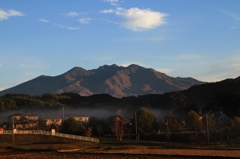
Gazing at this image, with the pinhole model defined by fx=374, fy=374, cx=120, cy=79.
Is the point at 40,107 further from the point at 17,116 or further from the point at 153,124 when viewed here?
the point at 153,124

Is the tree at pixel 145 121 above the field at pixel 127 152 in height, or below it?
above

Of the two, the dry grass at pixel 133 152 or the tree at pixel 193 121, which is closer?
the dry grass at pixel 133 152

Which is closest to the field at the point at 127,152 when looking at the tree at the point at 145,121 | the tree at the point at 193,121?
the tree at the point at 193,121

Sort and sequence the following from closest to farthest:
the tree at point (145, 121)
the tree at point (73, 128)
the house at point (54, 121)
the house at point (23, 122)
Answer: the tree at point (73, 128) → the tree at point (145, 121) → the house at point (23, 122) → the house at point (54, 121)

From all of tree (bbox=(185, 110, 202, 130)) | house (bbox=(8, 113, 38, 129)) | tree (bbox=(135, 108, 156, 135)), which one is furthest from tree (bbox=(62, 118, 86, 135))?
tree (bbox=(185, 110, 202, 130))

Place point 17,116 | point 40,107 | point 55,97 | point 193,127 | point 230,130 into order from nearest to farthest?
point 230,130, point 193,127, point 17,116, point 40,107, point 55,97

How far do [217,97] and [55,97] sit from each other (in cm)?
8139

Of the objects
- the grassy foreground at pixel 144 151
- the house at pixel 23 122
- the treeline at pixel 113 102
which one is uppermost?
the treeline at pixel 113 102

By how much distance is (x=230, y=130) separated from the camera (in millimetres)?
65000

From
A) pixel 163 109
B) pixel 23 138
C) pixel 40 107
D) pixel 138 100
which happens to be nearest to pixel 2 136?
pixel 23 138

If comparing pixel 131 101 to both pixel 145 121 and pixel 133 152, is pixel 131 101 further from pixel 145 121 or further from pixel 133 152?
pixel 133 152

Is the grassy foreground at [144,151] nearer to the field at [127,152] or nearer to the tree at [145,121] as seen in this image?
the field at [127,152]

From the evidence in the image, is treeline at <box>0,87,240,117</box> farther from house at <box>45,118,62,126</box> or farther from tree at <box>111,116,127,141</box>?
tree at <box>111,116,127,141</box>

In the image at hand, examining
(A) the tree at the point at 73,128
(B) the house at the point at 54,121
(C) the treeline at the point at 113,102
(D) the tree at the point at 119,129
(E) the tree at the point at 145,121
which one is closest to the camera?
(D) the tree at the point at 119,129
